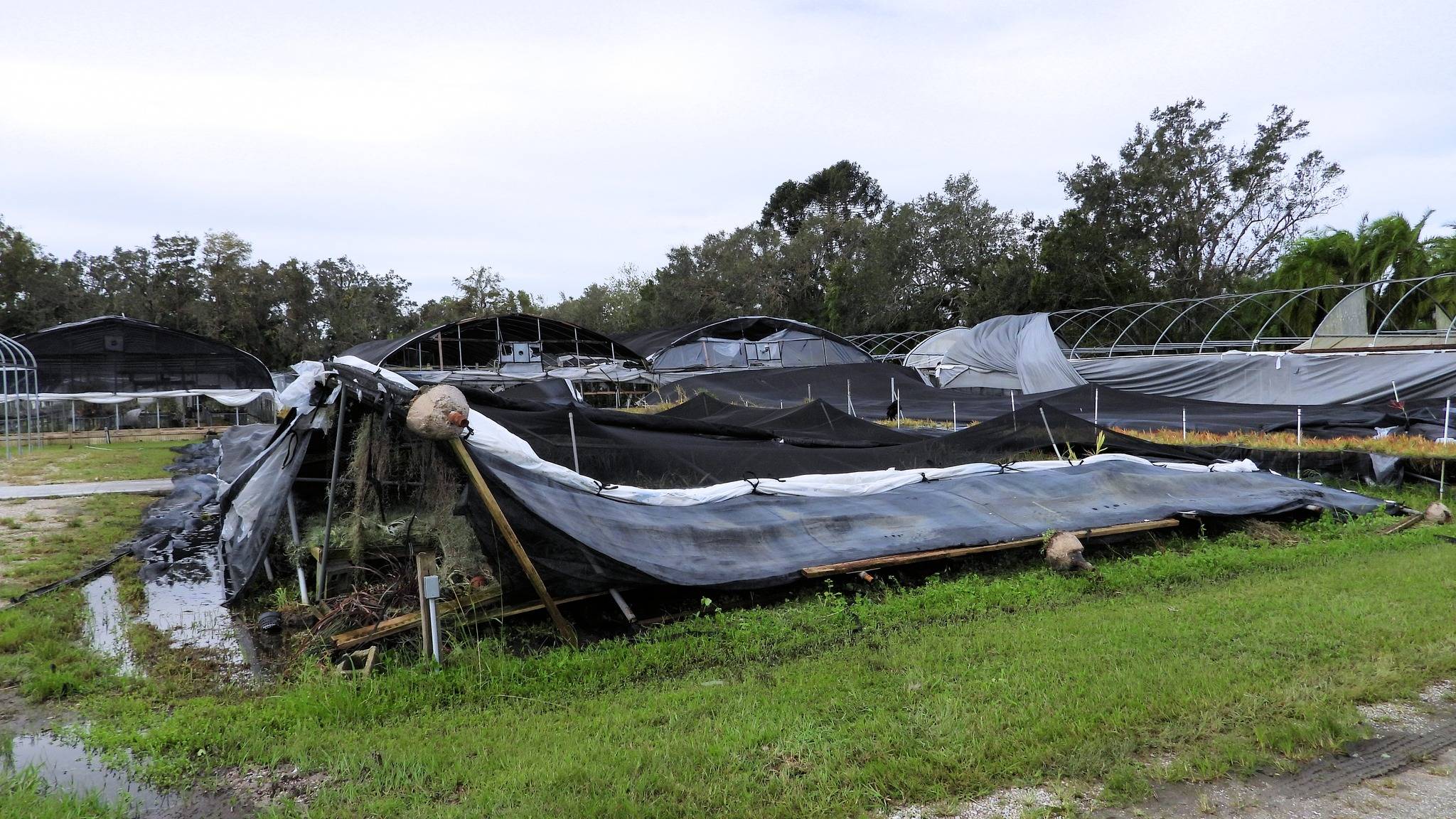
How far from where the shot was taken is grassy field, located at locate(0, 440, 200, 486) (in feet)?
48.4

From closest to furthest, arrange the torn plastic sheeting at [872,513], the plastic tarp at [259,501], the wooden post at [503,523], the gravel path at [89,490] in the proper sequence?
Result: the wooden post at [503,523] → the torn plastic sheeting at [872,513] → the plastic tarp at [259,501] → the gravel path at [89,490]

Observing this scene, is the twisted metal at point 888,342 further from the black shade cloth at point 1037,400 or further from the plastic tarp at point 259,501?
the plastic tarp at point 259,501

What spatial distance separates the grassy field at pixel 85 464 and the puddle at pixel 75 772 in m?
12.5

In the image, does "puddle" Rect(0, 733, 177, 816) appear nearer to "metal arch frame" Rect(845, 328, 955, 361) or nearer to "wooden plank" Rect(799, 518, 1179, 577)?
"wooden plank" Rect(799, 518, 1179, 577)

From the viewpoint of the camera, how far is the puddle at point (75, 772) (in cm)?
342

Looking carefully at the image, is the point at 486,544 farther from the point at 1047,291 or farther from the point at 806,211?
the point at 806,211

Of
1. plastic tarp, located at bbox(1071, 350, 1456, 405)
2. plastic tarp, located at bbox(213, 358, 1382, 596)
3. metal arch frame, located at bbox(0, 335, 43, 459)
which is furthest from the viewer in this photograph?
metal arch frame, located at bbox(0, 335, 43, 459)

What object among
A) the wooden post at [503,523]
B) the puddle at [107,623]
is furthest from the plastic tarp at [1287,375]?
the puddle at [107,623]

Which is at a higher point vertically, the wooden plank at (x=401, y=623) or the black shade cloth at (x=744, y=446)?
the black shade cloth at (x=744, y=446)

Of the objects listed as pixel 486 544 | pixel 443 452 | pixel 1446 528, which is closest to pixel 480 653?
pixel 486 544

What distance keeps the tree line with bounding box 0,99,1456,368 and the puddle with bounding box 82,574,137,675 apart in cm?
2825

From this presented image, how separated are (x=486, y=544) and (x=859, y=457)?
4672mm

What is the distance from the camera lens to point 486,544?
4.98 m

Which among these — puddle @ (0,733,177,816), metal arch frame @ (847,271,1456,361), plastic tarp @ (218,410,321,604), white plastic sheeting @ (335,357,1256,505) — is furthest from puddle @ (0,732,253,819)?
metal arch frame @ (847,271,1456,361)
